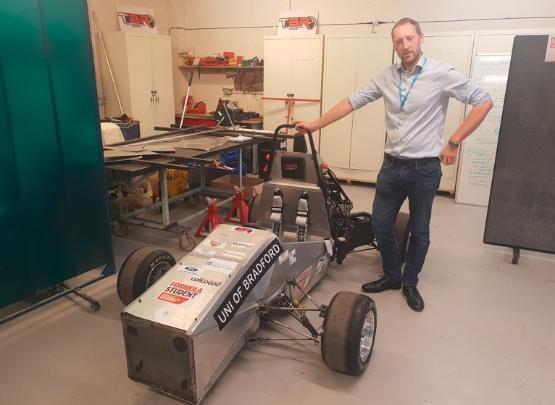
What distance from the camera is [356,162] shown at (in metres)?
6.07

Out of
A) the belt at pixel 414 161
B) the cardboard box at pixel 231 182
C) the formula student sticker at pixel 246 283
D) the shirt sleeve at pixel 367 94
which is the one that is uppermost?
the shirt sleeve at pixel 367 94

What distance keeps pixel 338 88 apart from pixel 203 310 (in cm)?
471

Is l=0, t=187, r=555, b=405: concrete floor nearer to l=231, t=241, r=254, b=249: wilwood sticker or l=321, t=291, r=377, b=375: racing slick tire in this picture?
l=321, t=291, r=377, b=375: racing slick tire

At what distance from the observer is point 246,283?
210cm

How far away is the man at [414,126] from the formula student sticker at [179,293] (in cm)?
141

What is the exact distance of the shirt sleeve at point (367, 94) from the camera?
2.88m

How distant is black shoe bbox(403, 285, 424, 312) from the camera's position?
9.40ft

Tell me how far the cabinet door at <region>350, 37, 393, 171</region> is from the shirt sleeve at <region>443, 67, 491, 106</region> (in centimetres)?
318

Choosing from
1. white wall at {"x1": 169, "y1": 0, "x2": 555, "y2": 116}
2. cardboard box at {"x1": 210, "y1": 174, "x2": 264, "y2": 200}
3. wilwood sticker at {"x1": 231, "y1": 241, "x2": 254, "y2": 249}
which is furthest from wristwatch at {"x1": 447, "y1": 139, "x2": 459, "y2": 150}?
white wall at {"x1": 169, "y1": 0, "x2": 555, "y2": 116}

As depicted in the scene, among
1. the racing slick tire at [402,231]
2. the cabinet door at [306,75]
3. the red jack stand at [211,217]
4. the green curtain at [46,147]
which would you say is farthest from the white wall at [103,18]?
the racing slick tire at [402,231]

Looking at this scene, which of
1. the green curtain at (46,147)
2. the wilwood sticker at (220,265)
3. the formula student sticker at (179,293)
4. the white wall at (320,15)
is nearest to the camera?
the formula student sticker at (179,293)

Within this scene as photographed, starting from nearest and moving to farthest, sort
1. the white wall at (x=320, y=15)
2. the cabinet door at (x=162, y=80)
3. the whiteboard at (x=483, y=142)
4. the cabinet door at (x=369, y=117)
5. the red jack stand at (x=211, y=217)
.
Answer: the red jack stand at (x=211, y=217) → the whiteboard at (x=483, y=142) → the white wall at (x=320, y=15) → the cabinet door at (x=369, y=117) → the cabinet door at (x=162, y=80)

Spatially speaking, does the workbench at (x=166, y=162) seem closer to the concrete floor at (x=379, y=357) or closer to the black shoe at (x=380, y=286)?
the concrete floor at (x=379, y=357)

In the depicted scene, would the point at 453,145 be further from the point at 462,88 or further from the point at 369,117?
the point at 369,117
